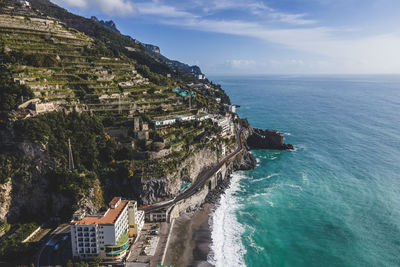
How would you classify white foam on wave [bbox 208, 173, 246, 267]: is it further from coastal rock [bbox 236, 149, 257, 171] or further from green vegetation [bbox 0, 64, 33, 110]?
green vegetation [bbox 0, 64, 33, 110]

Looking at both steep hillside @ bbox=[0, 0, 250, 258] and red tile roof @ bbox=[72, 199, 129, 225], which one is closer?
red tile roof @ bbox=[72, 199, 129, 225]

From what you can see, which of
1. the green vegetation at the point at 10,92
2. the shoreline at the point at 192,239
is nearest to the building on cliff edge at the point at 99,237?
the shoreline at the point at 192,239

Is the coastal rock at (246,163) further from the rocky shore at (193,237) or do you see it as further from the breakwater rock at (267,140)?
the rocky shore at (193,237)

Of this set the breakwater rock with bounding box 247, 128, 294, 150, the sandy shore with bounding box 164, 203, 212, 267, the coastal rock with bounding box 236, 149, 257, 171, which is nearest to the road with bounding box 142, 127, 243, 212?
the coastal rock with bounding box 236, 149, 257, 171

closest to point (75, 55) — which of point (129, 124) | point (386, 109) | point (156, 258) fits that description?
point (129, 124)

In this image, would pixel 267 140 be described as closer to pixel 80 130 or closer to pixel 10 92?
pixel 80 130

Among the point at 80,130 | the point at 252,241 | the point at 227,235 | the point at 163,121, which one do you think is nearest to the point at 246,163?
the point at 163,121

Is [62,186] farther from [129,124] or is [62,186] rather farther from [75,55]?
[75,55]
